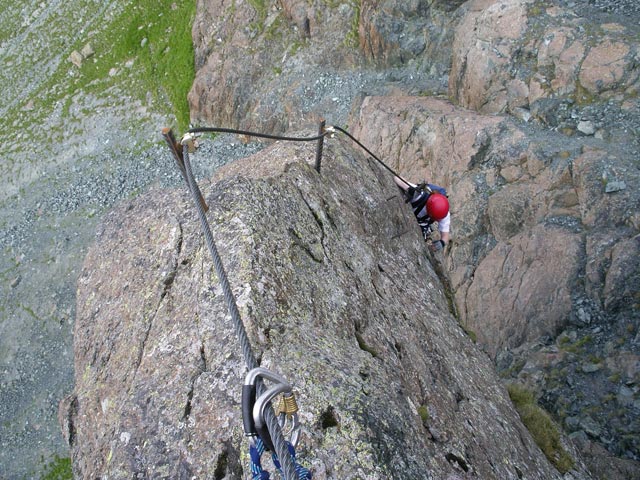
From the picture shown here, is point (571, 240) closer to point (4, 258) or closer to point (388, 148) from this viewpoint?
point (388, 148)

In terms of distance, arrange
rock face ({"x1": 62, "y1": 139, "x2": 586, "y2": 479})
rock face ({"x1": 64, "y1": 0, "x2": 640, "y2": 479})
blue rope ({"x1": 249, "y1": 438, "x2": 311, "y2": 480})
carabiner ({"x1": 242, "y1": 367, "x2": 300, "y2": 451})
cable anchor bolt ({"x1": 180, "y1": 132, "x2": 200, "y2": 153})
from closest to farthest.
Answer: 1. carabiner ({"x1": 242, "y1": 367, "x2": 300, "y2": 451})
2. blue rope ({"x1": 249, "y1": 438, "x2": 311, "y2": 480})
3. rock face ({"x1": 62, "y1": 139, "x2": 586, "y2": 479})
4. rock face ({"x1": 64, "y1": 0, "x2": 640, "y2": 479})
5. cable anchor bolt ({"x1": 180, "y1": 132, "x2": 200, "y2": 153})

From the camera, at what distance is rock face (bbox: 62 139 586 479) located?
671 centimetres

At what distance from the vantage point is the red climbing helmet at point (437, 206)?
15727mm

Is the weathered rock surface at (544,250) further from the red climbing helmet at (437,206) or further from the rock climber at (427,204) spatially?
the red climbing helmet at (437,206)

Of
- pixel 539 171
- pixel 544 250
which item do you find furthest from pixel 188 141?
pixel 539 171

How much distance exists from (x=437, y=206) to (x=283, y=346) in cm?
959

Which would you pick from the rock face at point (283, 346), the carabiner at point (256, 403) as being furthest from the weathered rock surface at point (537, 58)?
the carabiner at point (256, 403)

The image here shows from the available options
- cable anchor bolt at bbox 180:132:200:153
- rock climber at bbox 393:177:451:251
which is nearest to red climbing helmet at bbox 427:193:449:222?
rock climber at bbox 393:177:451:251

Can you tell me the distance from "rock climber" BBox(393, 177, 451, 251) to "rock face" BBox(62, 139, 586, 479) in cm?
305

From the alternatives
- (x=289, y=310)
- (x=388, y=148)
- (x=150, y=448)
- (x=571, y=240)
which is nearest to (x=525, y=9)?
(x=388, y=148)

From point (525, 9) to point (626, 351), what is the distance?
14849 millimetres

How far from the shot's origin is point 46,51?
44.9m

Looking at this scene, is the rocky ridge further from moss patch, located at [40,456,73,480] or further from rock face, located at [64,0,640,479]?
moss patch, located at [40,456,73,480]

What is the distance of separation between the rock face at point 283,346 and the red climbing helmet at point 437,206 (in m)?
3.31
